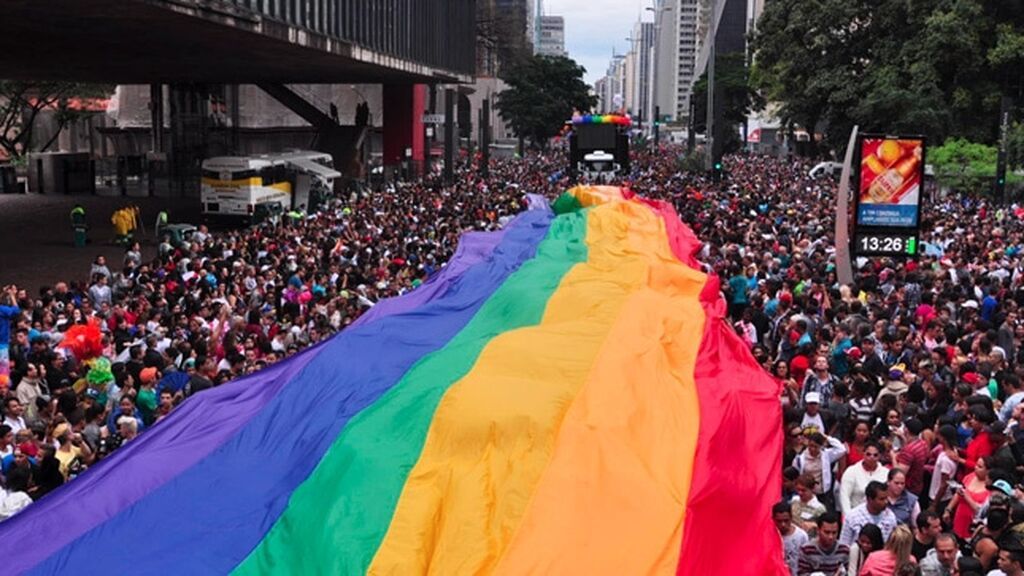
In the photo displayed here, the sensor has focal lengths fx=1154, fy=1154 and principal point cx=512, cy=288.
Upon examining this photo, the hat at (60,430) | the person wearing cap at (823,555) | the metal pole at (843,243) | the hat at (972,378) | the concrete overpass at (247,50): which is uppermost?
the concrete overpass at (247,50)

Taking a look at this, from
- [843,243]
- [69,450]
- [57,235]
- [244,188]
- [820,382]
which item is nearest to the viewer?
[69,450]

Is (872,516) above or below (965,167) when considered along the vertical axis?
below

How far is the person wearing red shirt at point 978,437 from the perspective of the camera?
832 cm

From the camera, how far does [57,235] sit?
32250 mm

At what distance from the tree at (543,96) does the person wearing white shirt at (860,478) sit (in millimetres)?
77971

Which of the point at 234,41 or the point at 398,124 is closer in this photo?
the point at 234,41

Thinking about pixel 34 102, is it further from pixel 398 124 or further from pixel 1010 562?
→ pixel 1010 562

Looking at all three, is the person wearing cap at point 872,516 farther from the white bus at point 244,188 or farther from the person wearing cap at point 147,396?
the white bus at point 244,188

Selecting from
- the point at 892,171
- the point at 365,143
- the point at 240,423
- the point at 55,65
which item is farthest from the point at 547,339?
the point at 365,143

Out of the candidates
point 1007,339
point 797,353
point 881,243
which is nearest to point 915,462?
point 797,353

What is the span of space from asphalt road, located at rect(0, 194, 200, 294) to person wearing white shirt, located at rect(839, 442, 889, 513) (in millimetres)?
18284

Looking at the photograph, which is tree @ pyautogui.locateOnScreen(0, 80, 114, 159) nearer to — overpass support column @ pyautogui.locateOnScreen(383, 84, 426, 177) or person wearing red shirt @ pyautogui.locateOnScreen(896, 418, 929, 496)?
overpass support column @ pyautogui.locateOnScreen(383, 84, 426, 177)

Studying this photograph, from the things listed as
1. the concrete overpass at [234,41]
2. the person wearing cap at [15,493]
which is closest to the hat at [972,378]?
the person wearing cap at [15,493]

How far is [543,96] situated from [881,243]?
7028 centimetres
